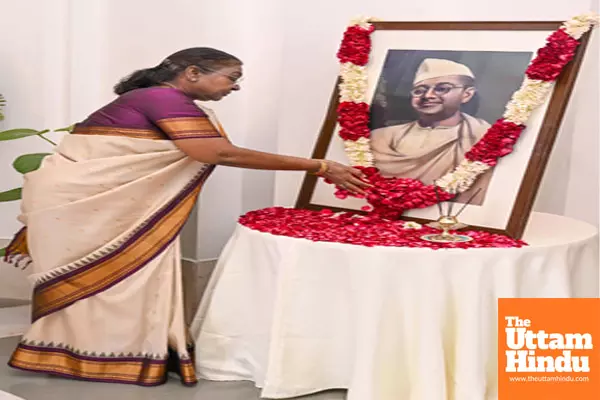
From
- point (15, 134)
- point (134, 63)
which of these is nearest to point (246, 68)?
point (134, 63)

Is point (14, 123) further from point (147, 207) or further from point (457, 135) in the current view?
point (457, 135)

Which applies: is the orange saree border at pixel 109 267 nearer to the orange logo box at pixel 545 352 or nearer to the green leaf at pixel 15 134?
the green leaf at pixel 15 134

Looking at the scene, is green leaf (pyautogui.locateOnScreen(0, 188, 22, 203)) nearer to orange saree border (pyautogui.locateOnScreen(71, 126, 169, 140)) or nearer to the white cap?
orange saree border (pyautogui.locateOnScreen(71, 126, 169, 140))

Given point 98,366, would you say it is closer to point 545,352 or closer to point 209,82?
point 209,82

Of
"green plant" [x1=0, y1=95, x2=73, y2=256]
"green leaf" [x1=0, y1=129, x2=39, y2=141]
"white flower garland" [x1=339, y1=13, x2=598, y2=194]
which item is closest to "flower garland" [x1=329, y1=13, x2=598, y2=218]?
"white flower garland" [x1=339, y1=13, x2=598, y2=194]

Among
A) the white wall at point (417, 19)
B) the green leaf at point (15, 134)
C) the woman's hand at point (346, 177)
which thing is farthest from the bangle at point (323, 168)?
the green leaf at point (15, 134)

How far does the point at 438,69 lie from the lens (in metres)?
3.66

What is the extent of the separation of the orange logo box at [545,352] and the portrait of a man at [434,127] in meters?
0.54

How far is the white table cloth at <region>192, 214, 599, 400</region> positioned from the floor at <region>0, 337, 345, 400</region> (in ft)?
0.35

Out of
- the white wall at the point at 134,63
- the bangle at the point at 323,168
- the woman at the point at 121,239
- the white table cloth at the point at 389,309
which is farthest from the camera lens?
the white wall at the point at 134,63

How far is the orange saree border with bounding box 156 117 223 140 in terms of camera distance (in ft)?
11.2

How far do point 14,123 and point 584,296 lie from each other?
3.17 metres

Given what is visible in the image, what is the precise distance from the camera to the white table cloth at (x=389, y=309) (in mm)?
3041

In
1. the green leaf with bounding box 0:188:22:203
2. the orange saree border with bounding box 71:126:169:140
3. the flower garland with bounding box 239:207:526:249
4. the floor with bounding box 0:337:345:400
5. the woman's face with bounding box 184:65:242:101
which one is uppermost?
the woman's face with bounding box 184:65:242:101
